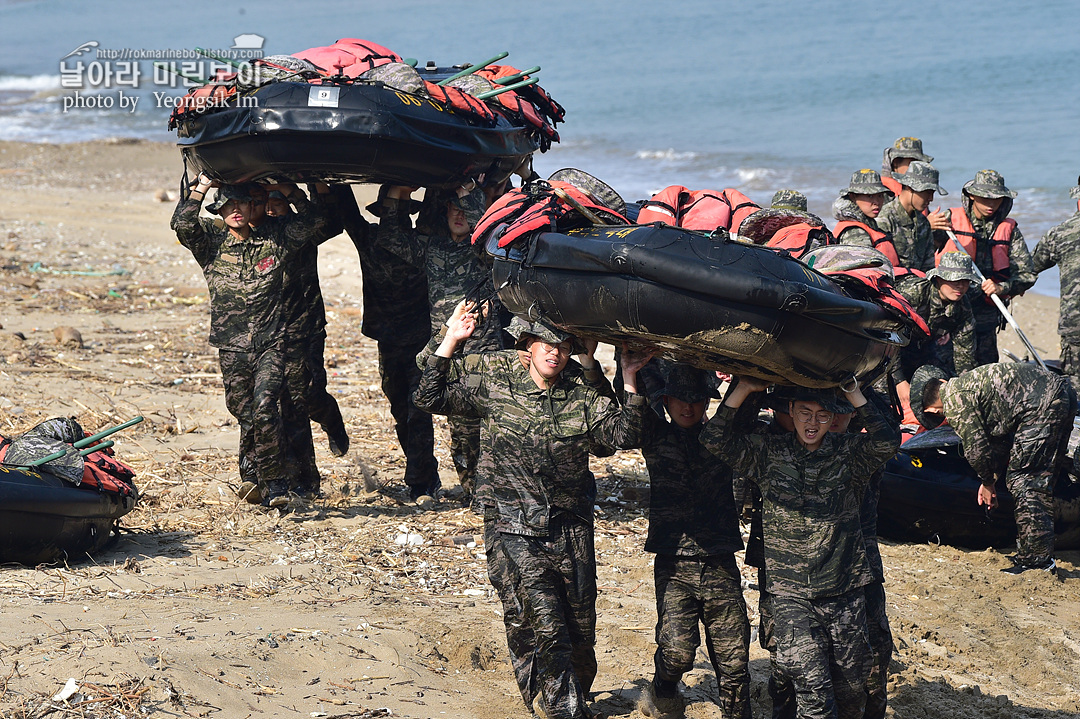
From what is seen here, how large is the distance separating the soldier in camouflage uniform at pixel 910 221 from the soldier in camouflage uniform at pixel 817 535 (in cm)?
473

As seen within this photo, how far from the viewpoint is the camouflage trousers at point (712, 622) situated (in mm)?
4980

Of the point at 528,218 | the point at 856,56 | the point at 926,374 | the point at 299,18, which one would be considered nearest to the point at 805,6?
the point at 856,56

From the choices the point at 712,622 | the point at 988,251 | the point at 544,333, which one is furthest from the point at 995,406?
the point at 544,333

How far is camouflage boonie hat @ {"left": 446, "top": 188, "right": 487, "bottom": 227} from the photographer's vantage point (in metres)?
7.11

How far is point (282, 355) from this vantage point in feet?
24.3

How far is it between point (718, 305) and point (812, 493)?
3.69 feet

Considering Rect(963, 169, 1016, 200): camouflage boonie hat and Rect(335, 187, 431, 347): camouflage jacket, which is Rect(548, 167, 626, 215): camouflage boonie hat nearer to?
Rect(335, 187, 431, 347): camouflage jacket

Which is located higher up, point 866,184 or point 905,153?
point 905,153

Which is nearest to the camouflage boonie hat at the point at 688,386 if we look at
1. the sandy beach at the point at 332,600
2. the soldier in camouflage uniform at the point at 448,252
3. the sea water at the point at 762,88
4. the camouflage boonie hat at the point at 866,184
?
the sandy beach at the point at 332,600

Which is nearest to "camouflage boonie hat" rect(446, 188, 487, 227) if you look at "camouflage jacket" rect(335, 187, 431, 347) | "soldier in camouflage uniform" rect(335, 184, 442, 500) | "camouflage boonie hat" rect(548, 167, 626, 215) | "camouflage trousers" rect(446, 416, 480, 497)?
"camouflage jacket" rect(335, 187, 431, 347)

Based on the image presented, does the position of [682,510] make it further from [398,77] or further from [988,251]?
[988,251]

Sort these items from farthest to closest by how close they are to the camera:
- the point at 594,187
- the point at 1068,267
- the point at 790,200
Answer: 1. the point at 1068,267
2. the point at 790,200
3. the point at 594,187

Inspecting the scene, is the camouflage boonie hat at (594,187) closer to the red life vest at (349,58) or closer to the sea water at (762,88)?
the red life vest at (349,58)

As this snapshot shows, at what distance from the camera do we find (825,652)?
456cm
